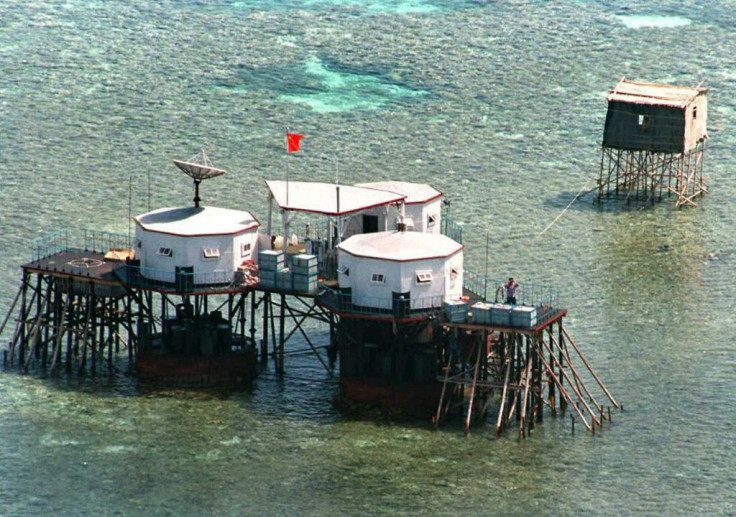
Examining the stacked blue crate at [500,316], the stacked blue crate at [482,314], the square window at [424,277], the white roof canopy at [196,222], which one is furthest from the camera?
the white roof canopy at [196,222]

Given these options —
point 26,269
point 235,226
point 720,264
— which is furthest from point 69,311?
point 720,264

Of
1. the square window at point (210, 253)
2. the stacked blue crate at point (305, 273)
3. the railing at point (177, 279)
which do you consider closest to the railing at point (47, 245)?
the railing at point (177, 279)

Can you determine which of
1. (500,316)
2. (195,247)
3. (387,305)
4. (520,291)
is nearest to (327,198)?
(195,247)

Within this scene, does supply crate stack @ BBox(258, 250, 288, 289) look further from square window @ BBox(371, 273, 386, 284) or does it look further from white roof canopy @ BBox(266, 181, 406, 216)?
square window @ BBox(371, 273, 386, 284)

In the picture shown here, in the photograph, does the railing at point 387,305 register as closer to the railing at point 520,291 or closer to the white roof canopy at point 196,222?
the white roof canopy at point 196,222

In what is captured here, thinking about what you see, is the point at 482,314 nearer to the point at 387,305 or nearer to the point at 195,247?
the point at 387,305

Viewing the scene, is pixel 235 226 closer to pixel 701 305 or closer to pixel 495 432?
pixel 495 432
